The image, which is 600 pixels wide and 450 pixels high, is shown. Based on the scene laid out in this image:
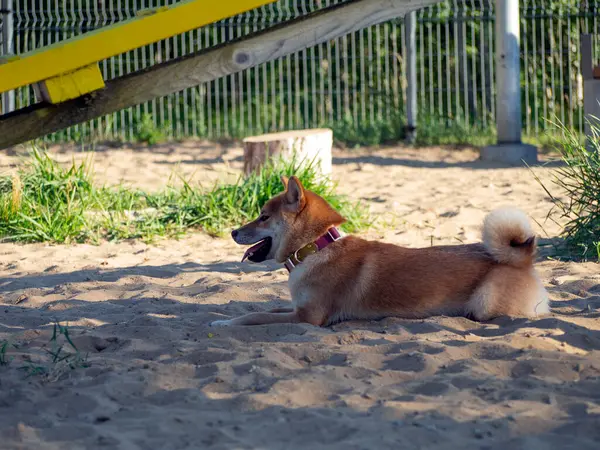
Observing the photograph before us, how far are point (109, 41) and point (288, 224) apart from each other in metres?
1.59

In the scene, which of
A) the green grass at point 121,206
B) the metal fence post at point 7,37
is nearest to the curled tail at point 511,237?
the green grass at point 121,206

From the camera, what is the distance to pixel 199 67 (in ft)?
15.5

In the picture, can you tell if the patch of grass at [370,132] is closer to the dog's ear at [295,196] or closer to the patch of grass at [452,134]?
the patch of grass at [452,134]

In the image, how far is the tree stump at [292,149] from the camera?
29.6 ft

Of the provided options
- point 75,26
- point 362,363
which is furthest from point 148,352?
point 75,26

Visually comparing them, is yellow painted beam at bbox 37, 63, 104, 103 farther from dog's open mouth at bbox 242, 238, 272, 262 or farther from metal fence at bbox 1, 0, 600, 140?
metal fence at bbox 1, 0, 600, 140

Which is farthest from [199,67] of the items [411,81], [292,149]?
[411,81]

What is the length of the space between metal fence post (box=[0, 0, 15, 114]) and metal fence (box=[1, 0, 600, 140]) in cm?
49

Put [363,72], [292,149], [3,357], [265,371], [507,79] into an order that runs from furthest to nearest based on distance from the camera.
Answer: [363,72] < [507,79] < [292,149] < [3,357] < [265,371]

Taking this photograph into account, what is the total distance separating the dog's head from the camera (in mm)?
5234

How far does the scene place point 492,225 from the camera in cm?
495

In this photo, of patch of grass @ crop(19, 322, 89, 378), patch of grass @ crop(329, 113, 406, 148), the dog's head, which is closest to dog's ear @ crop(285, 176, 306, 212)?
the dog's head

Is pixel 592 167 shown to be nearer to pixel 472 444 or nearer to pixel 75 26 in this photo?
pixel 472 444

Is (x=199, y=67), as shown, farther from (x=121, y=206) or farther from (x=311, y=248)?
(x=121, y=206)
